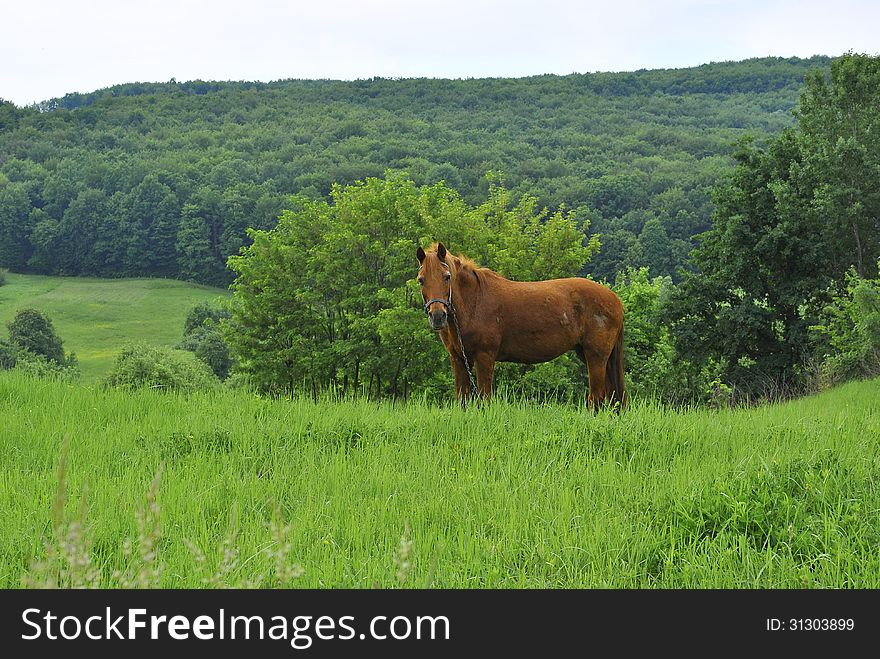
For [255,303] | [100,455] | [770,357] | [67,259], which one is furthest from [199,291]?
[100,455]

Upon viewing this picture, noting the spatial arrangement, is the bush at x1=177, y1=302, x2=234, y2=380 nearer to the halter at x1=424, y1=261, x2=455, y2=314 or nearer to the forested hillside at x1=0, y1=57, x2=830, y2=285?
the forested hillside at x1=0, y1=57, x2=830, y2=285

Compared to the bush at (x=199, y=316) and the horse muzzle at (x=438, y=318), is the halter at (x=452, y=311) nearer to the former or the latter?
the horse muzzle at (x=438, y=318)

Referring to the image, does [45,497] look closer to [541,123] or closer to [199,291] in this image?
[199,291]

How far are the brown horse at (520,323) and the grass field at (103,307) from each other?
86314mm

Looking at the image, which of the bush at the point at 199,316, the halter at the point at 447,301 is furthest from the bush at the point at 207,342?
the halter at the point at 447,301

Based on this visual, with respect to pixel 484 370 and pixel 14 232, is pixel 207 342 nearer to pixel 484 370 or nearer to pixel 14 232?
pixel 484 370

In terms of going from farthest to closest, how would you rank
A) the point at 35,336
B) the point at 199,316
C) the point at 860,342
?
the point at 199,316 → the point at 35,336 → the point at 860,342

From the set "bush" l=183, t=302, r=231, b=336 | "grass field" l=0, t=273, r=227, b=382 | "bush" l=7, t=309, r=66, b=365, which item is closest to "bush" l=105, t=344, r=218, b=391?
"bush" l=7, t=309, r=66, b=365

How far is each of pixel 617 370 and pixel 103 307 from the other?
11957 centimetres

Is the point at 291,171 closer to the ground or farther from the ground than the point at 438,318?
farther from the ground

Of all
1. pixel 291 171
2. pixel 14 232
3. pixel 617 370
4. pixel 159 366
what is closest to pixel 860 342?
pixel 617 370

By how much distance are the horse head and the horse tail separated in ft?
9.95

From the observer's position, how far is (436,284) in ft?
31.4

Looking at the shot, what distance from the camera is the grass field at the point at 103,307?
101 meters
